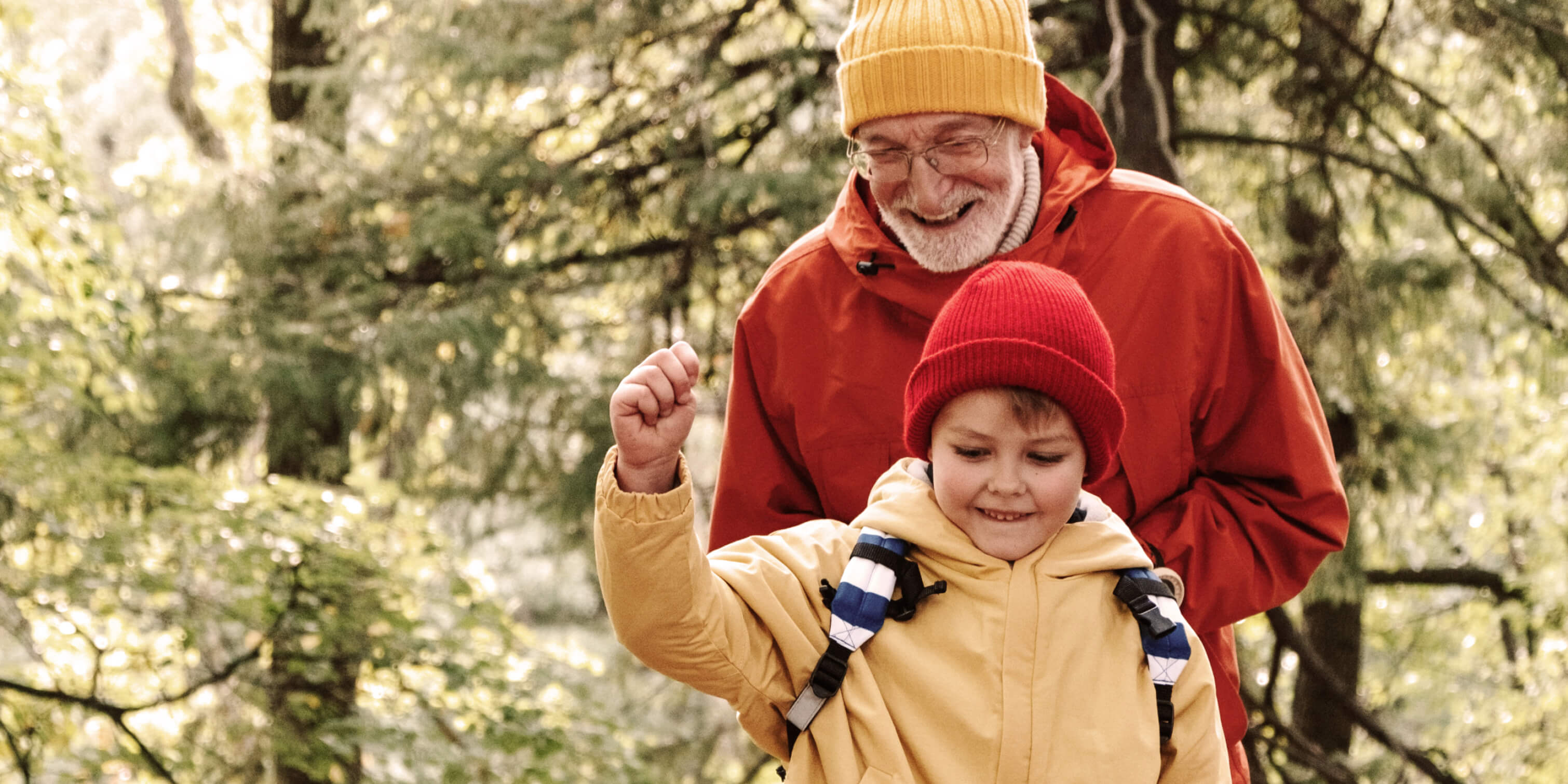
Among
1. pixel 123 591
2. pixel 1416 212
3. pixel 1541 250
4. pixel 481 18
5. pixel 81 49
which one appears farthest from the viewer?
Answer: pixel 81 49

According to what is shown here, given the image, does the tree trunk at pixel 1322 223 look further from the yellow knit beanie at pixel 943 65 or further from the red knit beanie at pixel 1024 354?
the red knit beanie at pixel 1024 354

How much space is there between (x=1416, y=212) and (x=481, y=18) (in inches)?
179

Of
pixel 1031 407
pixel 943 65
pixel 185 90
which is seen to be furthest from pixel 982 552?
pixel 185 90

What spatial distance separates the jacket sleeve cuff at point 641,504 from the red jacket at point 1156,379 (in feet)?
2.70

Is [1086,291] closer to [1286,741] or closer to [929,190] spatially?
[929,190]

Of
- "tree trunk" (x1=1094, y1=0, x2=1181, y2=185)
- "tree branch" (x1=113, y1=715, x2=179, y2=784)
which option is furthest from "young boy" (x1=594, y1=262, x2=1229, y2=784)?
"tree branch" (x1=113, y1=715, x2=179, y2=784)

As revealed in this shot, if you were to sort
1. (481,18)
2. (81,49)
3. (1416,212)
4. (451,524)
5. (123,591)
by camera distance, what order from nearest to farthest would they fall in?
(123,591) < (481,18) < (1416,212) < (451,524) < (81,49)

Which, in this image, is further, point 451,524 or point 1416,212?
point 451,524

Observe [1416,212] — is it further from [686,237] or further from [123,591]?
[123,591]

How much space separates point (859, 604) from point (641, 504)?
0.34 meters

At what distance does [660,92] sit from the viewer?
6.06 m

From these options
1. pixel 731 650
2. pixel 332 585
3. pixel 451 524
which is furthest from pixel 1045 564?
pixel 451 524

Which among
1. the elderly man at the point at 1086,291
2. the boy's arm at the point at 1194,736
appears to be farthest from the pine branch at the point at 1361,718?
the boy's arm at the point at 1194,736

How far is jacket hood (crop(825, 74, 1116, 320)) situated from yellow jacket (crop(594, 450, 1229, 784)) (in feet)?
1.90
